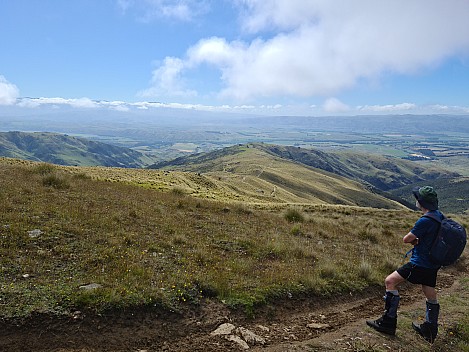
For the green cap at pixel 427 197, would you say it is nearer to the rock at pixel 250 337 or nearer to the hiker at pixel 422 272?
the hiker at pixel 422 272

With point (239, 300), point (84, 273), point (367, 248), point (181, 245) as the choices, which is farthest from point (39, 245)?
point (367, 248)

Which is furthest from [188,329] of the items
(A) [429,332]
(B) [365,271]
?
(B) [365,271]

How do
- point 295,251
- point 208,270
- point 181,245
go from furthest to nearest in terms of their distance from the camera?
point 295,251, point 181,245, point 208,270

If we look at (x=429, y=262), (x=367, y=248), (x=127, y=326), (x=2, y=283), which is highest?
(x=429, y=262)

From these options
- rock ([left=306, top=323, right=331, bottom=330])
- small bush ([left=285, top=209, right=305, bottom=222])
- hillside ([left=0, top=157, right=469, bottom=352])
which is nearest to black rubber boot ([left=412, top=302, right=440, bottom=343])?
hillside ([left=0, top=157, right=469, bottom=352])

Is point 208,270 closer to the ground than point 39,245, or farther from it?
closer to the ground

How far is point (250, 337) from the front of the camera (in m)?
6.84

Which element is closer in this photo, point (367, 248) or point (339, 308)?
point (339, 308)

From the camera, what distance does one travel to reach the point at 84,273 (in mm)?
8086

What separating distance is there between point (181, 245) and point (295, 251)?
4379 millimetres

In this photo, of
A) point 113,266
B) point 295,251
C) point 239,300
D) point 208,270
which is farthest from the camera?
point 295,251

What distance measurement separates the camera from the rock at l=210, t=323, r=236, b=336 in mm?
6859

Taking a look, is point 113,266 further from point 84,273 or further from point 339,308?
point 339,308

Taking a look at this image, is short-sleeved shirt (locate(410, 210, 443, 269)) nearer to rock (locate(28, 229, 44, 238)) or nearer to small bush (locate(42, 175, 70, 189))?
rock (locate(28, 229, 44, 238))
